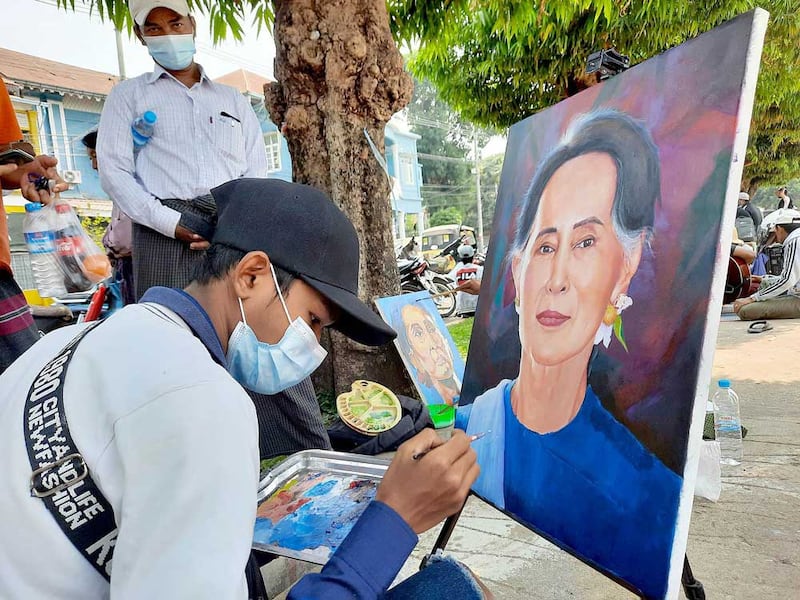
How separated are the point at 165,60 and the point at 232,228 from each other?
1.78 meters

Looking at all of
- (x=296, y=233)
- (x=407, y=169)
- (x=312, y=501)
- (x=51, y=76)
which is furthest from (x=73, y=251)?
(x=407, y=169)

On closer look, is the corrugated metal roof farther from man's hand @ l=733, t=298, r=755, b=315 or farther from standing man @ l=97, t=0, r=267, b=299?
man's hand @ l=733, t=298, r=755, b=315

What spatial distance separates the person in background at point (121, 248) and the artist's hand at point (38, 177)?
Answer: 557mm

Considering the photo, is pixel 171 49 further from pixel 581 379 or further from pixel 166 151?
pixel 581 379

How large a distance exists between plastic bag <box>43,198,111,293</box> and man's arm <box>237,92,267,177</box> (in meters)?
0.78

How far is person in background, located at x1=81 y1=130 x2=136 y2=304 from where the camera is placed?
9.57 ft

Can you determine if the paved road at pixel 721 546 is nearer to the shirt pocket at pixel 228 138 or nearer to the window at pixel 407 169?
the shirt pocket at pixel 228 138

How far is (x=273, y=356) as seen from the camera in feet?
3.58

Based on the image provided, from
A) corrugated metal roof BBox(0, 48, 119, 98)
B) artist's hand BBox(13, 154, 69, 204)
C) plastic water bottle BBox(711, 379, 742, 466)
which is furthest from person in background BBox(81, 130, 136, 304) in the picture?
corrugated metal roof BBox(0, 48, 119, 98)

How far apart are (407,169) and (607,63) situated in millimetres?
25890

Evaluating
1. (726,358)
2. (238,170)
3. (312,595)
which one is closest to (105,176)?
(238,170)

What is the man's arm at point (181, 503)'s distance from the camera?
23.6 inches

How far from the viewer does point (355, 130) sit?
11.4 feet

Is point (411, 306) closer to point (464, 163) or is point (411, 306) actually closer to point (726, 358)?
point (726, 358)
